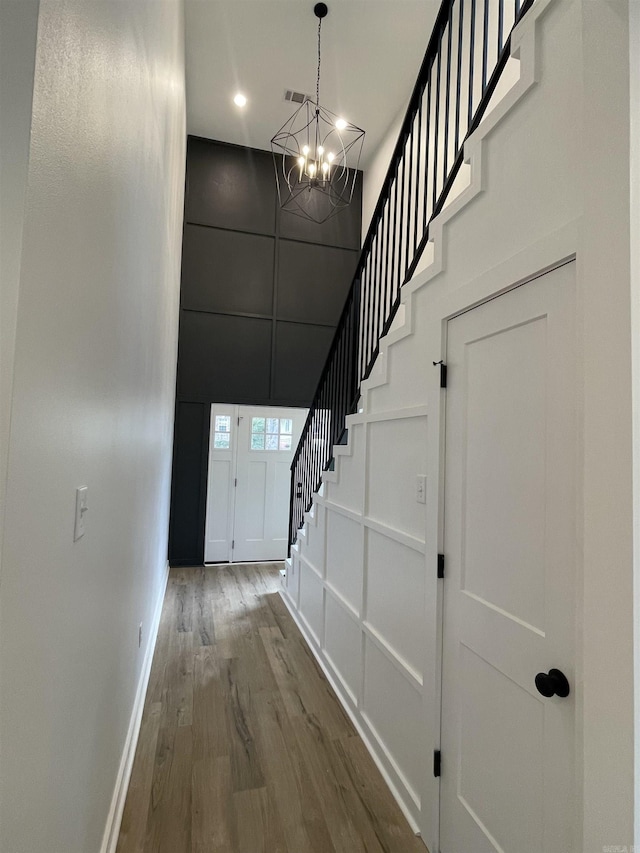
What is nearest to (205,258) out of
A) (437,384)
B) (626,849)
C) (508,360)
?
(437,384)

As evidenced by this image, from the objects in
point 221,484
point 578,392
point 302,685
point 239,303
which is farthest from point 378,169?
point 302,685

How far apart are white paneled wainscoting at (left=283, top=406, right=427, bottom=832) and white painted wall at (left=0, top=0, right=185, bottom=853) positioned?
47.0 inches

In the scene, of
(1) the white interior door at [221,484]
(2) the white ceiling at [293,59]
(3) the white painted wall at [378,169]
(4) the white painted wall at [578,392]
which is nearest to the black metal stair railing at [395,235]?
(4) the white painted wall at [578,392]

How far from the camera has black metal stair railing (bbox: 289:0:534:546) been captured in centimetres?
197

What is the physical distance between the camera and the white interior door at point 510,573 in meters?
1.18

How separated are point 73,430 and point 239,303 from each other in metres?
4.90

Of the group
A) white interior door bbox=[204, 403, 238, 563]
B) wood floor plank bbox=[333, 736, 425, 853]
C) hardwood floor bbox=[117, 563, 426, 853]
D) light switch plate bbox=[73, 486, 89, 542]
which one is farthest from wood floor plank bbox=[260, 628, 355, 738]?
white interior door bbox=[204, 403, 238, 563]

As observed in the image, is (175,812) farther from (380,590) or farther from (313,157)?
(313,157)

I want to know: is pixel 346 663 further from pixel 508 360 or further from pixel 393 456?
pixel 508 360

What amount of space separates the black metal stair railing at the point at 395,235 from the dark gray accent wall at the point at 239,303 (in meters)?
1.72

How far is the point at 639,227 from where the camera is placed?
930 millimetres

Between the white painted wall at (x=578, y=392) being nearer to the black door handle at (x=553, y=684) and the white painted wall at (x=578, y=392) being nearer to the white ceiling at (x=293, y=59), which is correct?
the black door handle at (x=553, y=684)

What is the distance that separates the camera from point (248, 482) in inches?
223

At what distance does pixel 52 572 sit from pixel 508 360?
138cm
